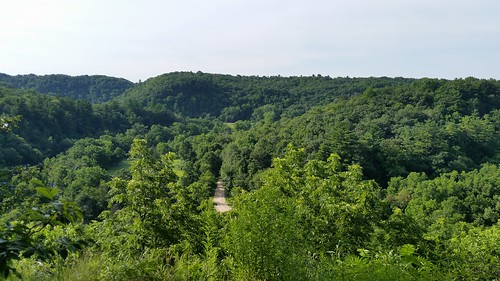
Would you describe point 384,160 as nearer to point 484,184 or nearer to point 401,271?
point 484,184

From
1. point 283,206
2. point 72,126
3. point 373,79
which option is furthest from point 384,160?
point 373,79

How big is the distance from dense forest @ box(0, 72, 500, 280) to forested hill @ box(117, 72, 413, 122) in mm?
667

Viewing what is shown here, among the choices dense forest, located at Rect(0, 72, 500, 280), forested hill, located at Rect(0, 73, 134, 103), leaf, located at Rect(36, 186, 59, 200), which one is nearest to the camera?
leaf, located at Rect(36, 186, 59, 200)

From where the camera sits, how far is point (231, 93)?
123188mm

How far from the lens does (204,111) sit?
11950cm

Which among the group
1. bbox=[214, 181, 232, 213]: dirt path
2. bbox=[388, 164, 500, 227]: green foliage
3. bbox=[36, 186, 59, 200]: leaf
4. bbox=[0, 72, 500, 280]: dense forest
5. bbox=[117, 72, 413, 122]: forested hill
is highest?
bbox=[117, 72, 413, 122]: forested hill

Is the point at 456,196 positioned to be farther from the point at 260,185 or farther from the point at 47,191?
the point at 47,191

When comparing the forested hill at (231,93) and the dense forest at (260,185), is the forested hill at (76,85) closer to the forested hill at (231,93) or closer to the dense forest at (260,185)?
the dense forest at (260,185)

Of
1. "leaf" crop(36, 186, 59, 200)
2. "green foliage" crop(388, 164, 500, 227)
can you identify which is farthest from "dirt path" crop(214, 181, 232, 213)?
"leaf" crop(36, 186, 59, 200)

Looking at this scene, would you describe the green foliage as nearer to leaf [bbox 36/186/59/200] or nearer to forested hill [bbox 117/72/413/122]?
leaf [bbox 36/186/59/200]

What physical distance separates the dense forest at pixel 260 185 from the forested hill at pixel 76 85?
1782 mm

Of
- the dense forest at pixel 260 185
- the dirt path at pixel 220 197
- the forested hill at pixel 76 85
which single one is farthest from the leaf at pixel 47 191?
the forested hill at pixel 76 85

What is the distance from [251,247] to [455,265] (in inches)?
118

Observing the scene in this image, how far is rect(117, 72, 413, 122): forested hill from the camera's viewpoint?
107 meters
